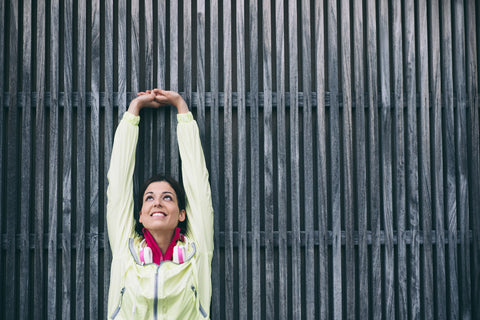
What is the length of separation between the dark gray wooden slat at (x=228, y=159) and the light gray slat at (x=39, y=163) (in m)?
1.27

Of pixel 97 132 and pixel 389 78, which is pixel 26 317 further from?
pixel 389 78

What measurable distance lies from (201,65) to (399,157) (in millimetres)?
1593

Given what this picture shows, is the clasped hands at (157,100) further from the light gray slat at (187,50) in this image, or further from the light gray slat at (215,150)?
the light gray slat at (215,150)

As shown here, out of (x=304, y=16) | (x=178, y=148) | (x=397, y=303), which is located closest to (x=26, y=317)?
(x=178, y=148)

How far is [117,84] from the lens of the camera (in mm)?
3070

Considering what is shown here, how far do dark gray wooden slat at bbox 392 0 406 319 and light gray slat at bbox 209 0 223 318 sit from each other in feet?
4.24

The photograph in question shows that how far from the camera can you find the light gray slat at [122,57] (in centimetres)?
302

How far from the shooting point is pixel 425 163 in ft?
10.3

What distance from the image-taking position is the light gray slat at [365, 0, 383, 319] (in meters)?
3.06

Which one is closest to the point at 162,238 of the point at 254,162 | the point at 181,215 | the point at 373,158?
the point at 181,215

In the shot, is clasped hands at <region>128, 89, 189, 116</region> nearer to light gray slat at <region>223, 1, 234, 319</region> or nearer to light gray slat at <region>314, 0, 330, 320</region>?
light gray slat at <region>223, 1, 234, 319</region>

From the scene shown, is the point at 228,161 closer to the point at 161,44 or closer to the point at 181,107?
the point at 181,107

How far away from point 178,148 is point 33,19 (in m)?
1.41

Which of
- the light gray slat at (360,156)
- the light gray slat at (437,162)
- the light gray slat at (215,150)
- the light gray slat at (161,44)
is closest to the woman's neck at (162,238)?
the light gray slat at (215,150)
